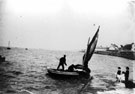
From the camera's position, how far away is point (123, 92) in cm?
1581

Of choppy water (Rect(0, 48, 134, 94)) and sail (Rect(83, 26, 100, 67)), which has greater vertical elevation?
sail (Rect(83, 26, 100, 67))

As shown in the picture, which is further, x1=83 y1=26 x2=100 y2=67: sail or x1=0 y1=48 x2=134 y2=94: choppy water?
x1=83 y1=26 x2=100 y2=67: sail

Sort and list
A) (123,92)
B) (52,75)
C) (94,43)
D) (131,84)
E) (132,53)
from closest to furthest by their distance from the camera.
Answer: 1. (123,92)
2. (131,84)
3. (52,75)
4. (94,43)
5. (132,53)

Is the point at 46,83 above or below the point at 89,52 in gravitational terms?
below

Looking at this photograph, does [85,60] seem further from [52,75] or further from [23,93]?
[23,93]

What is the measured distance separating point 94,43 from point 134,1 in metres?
8.83

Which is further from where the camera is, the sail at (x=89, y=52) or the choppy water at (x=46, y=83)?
the sail at (x=89, y=52)

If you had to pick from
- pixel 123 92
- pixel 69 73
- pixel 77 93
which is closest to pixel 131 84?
pixel 123 92

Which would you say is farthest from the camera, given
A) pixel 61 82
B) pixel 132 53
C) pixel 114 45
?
pixel 114 45

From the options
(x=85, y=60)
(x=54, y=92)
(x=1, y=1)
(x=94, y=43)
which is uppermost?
(x=1, y=1)

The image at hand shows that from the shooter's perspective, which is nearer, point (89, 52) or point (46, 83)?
point (46, 83)

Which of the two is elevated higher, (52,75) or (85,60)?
(85,60)

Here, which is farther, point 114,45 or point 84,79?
point 114,45

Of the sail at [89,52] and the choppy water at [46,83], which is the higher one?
the sail at [89,52]
